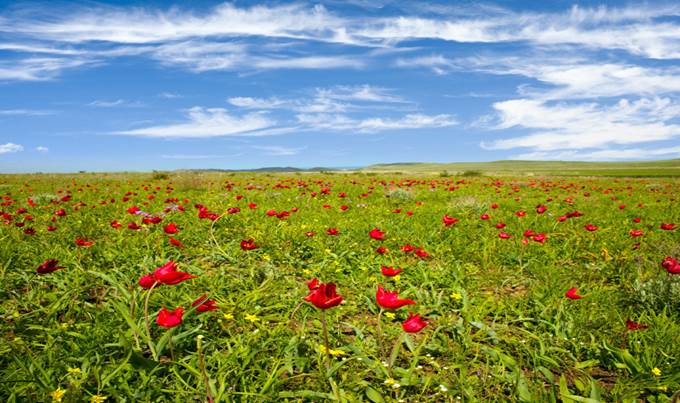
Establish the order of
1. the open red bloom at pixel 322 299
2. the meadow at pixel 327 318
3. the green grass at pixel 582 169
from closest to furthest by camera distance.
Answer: the open red bloom at pixel 322 299 < the meadow at pixel 327 318 < the green grass at pixel 582 169

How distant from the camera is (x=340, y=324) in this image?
3004 millimetres

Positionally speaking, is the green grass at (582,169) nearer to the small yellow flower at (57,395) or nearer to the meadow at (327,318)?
the meadow at (327,318)

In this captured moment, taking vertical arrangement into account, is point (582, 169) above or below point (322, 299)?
above

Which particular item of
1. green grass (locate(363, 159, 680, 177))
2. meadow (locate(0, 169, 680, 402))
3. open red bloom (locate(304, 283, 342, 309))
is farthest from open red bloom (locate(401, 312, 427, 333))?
green grass (locate(363, 159, 680, 177))

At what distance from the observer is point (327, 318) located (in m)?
3.01

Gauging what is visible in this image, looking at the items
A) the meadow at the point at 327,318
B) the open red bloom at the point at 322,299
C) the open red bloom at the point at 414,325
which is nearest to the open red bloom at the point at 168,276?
the meadow at the point at 327,318

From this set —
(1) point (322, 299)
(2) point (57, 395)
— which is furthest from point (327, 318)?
(2) point (57, 395)

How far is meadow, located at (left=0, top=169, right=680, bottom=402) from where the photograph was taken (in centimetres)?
218

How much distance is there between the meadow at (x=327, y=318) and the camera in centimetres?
218

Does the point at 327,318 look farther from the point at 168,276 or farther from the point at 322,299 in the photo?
the point at 168,276

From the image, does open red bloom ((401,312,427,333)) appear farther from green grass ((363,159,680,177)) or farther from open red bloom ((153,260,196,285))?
green grass ((363,159,680,177))

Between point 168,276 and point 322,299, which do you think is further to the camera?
point 168,276

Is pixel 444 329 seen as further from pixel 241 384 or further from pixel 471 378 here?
pixel 241 384

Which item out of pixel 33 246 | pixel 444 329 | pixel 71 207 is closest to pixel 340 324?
pixel 444 329
